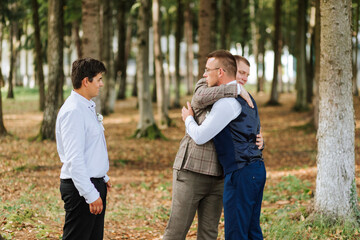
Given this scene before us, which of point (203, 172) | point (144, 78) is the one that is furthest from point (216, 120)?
point (144, 78)

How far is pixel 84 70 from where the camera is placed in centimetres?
368

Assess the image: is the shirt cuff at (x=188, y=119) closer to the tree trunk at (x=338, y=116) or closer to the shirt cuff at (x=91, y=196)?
the shirt cuff at (x=91, y=196)

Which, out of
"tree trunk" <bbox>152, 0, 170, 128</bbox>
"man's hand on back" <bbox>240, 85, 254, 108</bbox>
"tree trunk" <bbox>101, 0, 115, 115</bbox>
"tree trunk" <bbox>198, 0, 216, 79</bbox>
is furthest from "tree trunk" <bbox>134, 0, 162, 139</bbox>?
"man's hand on back" <bbox>240, 85, 254, 108</bbox>

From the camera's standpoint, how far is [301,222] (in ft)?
20.4

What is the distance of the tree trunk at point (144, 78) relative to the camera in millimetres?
16234

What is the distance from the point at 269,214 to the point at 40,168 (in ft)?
19.6

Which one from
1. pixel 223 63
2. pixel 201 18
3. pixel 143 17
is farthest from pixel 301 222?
pixel 143 17

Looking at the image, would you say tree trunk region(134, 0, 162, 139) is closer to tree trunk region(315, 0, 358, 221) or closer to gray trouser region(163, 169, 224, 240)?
tree trunk region(315, 0, 358, 221)

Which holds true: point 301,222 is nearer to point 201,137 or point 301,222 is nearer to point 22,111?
point 201,137

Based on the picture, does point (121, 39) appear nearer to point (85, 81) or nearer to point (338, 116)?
point (338, 116)

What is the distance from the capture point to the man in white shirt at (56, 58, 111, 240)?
11.6 ft

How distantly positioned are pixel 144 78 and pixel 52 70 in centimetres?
346

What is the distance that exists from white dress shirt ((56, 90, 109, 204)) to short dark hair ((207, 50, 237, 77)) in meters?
1.16

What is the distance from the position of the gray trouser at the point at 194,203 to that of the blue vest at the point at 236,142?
299 mm
